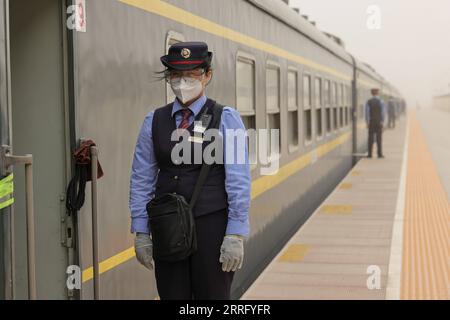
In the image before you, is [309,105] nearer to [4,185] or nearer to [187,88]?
[187,88]

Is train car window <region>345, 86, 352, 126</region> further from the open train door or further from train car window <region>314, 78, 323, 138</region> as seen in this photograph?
the open train door

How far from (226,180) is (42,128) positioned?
0.90m

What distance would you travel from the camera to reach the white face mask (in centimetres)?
358

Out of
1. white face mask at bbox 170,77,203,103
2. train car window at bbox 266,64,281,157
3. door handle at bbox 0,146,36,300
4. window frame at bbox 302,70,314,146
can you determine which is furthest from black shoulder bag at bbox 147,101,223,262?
window frame at bbox 302,70,314,146

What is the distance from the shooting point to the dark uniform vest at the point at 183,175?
11.8 ft

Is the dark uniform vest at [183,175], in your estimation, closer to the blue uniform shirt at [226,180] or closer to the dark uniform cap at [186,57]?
the blue uniform shirt at [226,180]

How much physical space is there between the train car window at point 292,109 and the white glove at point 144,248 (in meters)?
5.85

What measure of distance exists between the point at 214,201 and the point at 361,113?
20.0m

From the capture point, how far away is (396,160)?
2136cm

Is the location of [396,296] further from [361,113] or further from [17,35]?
[361,113]

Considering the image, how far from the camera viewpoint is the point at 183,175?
361 cm

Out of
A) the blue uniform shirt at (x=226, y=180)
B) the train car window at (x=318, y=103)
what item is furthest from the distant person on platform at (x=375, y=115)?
the blue uniform shirt at (x=226, y=180)
